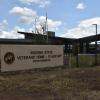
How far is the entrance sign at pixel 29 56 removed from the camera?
28.1 m

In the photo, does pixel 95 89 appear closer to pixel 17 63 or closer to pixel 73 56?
pixel 17 63

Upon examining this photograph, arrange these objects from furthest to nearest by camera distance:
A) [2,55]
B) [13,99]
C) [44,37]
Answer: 1. [44,37]
2. [2,55]
3. [13,99]

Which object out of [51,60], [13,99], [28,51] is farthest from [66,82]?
[51,60]

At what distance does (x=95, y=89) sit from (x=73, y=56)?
24511mm

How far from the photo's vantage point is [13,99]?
1421 cm

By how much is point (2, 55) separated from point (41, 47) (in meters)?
5.05

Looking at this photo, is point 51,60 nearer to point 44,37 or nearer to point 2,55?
point 2,55

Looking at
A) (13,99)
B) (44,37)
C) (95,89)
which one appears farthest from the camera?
(44,37)

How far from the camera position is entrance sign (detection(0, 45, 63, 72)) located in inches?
1107

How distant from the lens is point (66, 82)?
2034cm

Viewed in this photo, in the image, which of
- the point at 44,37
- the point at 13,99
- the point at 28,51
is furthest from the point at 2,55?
the point at 44,37

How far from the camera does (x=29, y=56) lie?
101ft

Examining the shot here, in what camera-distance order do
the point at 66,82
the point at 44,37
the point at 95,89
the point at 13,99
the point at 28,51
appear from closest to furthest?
the point at 13,99, the point at 95,89, the point at 66,82, the point at 28,51, the point at 44,37

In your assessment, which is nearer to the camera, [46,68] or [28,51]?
[28,51]
